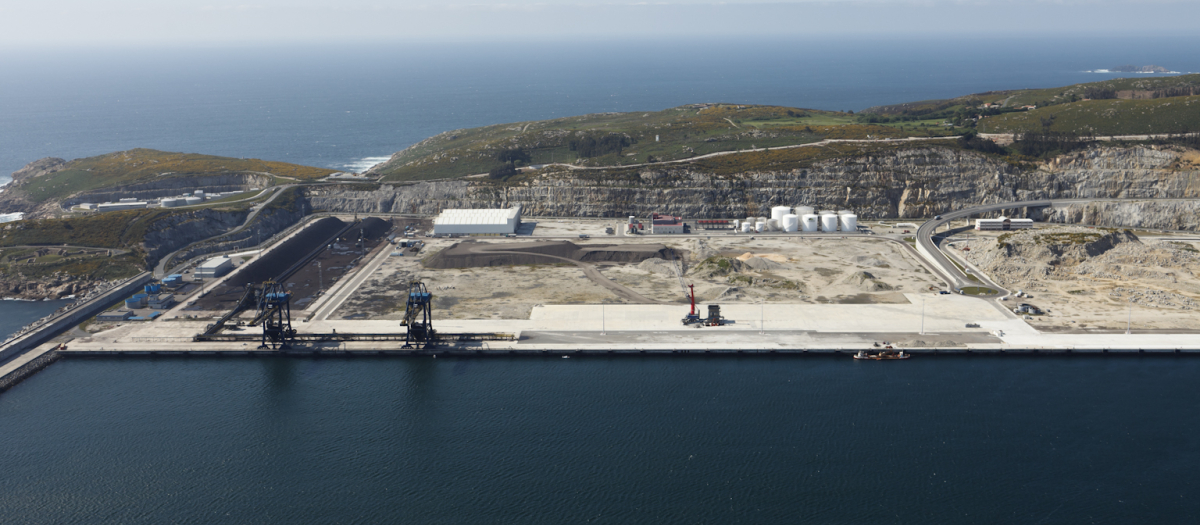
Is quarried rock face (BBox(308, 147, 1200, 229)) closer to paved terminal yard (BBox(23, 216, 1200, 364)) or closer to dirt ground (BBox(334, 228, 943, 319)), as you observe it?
paved terminal yard (BBox(23, 216, 1200, 364))

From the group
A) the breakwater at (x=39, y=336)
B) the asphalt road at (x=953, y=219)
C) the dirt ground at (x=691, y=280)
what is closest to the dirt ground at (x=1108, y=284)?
the asphalt road at (x=953, y=219)

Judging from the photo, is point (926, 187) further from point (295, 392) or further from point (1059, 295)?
point (295, 392)

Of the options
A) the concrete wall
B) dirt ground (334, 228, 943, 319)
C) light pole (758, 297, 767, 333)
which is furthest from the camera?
dirt ground (334, 228, 943, 319)

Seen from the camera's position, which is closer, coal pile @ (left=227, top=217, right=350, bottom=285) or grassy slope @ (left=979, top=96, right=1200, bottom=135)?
coal pile @ (left=227, top=217, right=350, bottom=285)

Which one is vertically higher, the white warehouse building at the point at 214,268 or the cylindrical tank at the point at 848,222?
the cylindrical tank at the point at 848,222

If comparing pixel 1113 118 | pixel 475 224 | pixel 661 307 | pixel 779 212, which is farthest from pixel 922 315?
pixel 1113 118

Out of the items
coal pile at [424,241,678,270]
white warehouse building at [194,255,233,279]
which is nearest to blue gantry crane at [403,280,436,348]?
coal pile at [424,241,678,270]

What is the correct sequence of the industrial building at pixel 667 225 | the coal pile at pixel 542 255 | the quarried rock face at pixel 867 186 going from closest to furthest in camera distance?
the coal pile at pixel 542 255, the industrial building at pixel 667 225, the quarried rock face at pixel 867 186

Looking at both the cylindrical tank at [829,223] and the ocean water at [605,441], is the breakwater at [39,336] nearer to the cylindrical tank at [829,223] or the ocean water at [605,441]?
the ocean water at [605,441]
